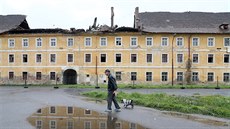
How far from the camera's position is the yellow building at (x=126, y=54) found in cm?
4772

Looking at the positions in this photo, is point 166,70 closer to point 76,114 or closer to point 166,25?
point 166,25

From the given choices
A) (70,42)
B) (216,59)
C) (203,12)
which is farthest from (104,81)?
(203,12)

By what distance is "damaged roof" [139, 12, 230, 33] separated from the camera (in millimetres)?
48394

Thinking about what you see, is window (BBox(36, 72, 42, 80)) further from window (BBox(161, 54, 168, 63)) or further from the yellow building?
window (BBox(161, 54, 168, 63))

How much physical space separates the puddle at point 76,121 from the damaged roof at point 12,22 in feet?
138

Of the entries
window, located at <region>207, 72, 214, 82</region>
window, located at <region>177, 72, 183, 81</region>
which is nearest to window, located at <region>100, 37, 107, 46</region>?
window, located at <region>177, 72, 183, 81</region>

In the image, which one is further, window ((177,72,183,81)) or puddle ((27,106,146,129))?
window ((177,72,183,81))

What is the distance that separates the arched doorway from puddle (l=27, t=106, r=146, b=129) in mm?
37468

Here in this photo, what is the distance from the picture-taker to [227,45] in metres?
47.8

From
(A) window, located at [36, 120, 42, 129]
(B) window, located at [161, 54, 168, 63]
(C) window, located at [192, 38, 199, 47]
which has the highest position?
(C) window, located at [192, 38, 199, 47]

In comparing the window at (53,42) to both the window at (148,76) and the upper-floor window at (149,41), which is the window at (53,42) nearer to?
the upper-floor window at (149,41)

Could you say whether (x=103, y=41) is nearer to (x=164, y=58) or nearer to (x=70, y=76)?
(x=70, y=76)

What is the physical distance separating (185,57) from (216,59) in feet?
14.0

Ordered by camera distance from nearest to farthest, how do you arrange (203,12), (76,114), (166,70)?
1. (76,114)
2. (166,70)
3. (203,12)
